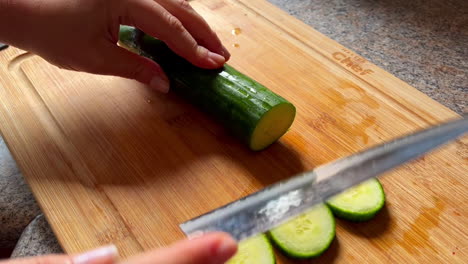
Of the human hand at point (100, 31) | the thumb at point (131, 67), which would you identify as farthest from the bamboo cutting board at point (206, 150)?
the human hand at point (100, 31)

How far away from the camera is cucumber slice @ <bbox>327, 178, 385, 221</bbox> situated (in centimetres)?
169

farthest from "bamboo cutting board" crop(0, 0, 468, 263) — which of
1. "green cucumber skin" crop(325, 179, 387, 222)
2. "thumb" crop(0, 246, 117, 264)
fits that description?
"thumb" crop(0, 246, 117, 264)

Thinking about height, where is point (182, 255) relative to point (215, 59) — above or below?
above

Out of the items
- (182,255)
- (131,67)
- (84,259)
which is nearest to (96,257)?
(84,259)

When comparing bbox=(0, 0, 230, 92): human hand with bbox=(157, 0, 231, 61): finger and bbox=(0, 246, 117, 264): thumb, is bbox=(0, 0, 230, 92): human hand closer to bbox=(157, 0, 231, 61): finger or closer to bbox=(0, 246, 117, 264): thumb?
bbox=(157, 0, 231, 61): finger

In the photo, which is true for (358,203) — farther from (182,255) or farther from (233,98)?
(182,255)

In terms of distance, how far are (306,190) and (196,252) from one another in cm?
60

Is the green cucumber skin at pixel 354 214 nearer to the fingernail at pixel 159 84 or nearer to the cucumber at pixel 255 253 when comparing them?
the cucumber at pixel 255 253

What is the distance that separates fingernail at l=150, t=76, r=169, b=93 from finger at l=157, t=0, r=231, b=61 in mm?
296

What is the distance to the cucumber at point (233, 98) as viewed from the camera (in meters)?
1.91

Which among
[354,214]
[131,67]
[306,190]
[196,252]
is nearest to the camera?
[196,252]

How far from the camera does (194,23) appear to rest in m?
2.17

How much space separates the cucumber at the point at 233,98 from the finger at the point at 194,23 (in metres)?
0.15

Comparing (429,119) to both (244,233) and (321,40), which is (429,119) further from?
(244,233)
